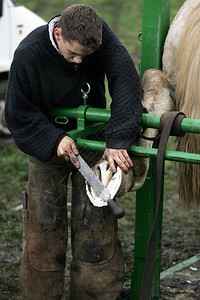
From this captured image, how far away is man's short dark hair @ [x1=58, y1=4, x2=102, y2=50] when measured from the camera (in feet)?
6.89

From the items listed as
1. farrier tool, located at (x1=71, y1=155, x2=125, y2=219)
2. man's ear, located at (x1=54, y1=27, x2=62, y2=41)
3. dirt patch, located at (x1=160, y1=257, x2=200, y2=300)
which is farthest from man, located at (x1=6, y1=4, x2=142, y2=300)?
dirt patch, located at (x1=160, y1=257, x2=200, y2=300)

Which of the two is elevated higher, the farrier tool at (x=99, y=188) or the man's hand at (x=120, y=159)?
the man's hand at (x=120, y=159)

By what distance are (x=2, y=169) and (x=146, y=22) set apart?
292cm

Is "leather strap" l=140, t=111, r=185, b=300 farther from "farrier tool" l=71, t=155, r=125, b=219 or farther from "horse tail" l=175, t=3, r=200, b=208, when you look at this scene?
"horse tail" l=175, t=3, r=200, b=208

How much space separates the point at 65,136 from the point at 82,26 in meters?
0.47

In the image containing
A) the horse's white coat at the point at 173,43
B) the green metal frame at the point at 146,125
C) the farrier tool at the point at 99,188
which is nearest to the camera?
the farrier tool at the point at 99,188

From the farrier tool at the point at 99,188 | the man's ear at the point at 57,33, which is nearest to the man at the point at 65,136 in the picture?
the man's ear at the point at 57,33

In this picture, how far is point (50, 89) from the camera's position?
2377mm

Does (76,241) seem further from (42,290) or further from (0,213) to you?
(0,213)

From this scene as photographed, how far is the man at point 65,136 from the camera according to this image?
7.29ft

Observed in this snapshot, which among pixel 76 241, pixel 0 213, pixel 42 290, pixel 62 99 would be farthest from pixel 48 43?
pixel 0 213

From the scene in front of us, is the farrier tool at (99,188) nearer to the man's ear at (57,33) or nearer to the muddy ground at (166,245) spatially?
the man's ear at (57,33)

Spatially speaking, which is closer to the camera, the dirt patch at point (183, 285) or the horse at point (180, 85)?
the horse at point (180, 85)

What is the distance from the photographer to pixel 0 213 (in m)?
4.12
